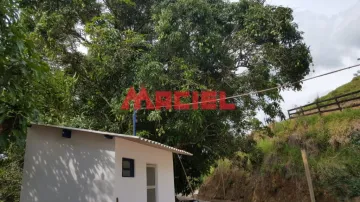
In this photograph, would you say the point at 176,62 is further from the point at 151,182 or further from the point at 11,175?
the point at 11,175

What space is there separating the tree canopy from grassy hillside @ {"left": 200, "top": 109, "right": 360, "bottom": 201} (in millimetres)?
2127

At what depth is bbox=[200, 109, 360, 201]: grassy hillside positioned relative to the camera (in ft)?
30.1

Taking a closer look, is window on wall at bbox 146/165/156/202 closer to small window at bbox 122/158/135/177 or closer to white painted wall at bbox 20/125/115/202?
small window at bbox 122/158/135/177

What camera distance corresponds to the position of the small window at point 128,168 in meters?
5.45

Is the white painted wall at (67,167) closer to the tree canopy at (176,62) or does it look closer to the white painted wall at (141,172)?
the white painted wall at (141,172)

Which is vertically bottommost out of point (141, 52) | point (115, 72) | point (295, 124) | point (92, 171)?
point (92, 171)

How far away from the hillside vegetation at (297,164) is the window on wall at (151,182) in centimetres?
388

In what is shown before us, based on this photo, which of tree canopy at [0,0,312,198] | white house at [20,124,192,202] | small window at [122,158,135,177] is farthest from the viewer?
tree canopy at [0,0,312,198]

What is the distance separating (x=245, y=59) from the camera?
856 centimetres

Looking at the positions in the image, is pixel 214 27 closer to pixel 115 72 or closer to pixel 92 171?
pixel 115 72

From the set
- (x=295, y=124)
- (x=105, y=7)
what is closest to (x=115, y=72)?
(x=105, y=7)

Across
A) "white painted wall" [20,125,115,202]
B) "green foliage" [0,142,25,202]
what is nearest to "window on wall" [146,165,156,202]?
"white painted wall" [20,125,115,202]

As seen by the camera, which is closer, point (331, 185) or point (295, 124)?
point (331, 185)

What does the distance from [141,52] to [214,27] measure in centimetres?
218
